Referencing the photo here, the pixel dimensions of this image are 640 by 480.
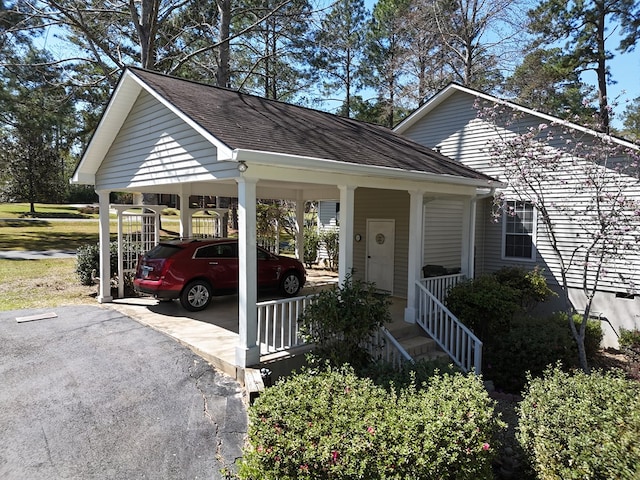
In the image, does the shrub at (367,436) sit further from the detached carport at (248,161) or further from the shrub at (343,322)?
the detached carport at (248,161)

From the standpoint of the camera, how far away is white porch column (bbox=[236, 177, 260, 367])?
572cm

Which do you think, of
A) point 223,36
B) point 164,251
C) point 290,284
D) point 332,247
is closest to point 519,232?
point 290,284

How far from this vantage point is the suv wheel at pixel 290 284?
10.4 meters

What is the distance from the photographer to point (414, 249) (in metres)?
8.48

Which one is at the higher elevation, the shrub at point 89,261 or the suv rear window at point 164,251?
the suv rear window at point 164,251

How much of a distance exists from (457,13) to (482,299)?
1835cm

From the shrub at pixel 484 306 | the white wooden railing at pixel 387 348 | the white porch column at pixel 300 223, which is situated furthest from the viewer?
the white porch column at pixel 300 223

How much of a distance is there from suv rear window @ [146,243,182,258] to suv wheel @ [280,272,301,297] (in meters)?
2.79

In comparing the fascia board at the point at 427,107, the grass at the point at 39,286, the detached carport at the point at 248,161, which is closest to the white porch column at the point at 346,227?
the detached carport at the point at 248,161

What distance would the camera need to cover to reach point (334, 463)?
337 cm

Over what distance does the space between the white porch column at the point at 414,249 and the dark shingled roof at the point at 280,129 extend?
644mm

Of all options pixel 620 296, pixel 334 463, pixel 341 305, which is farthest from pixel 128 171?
pixel 620 296

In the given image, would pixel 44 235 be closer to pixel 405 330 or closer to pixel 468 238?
pixel 405 330

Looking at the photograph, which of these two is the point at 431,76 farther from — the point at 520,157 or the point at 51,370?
the point at 51,370
